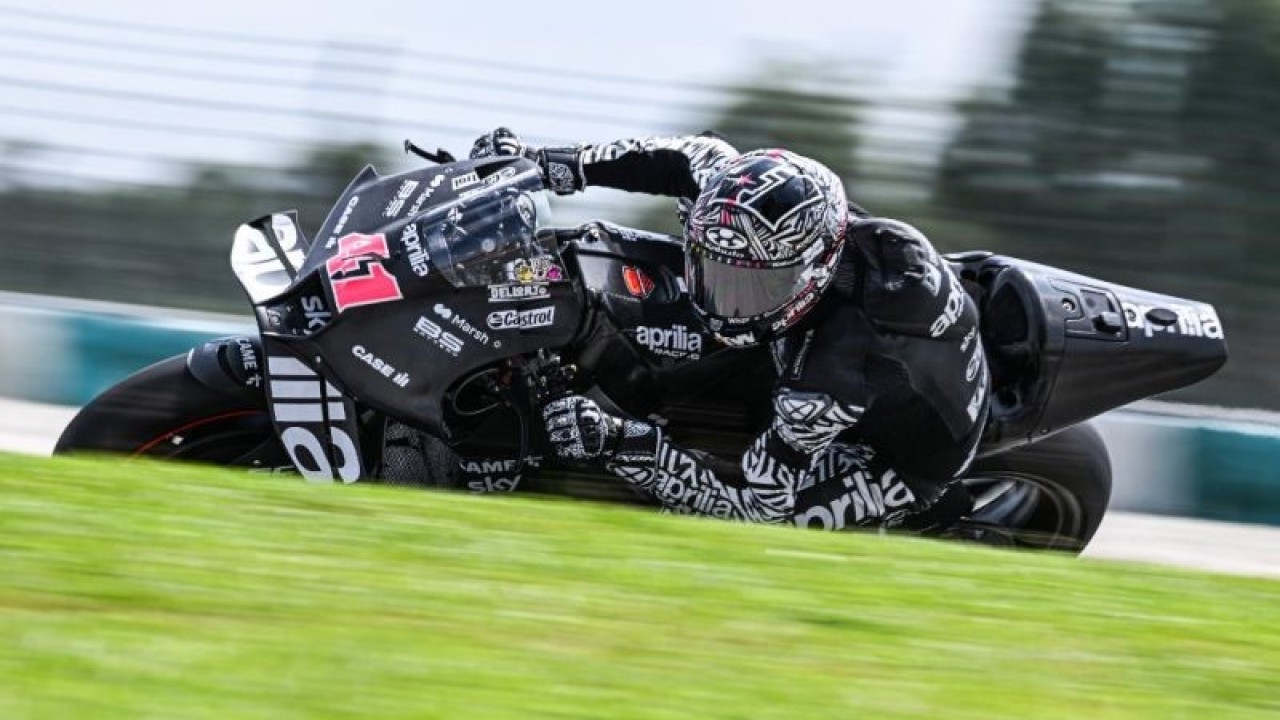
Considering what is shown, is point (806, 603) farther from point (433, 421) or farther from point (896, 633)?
Answer: point (433, 421)

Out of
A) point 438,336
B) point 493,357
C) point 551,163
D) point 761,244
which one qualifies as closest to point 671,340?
point 761,244

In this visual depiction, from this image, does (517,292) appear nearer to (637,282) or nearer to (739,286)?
(637,282)

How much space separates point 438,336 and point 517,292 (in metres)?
0.22

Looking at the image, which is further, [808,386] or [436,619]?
[808,386]

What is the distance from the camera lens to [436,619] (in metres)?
3.48

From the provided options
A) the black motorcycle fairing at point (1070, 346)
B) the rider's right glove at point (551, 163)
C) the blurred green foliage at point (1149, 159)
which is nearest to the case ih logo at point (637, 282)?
the rider's right glove at point (551, 163)

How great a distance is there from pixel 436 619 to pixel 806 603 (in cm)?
74

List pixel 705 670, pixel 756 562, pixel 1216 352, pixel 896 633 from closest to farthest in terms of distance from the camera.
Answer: pixel 705 670 < pixel 896 633 < pixel 756 562 < pixel 1216 352

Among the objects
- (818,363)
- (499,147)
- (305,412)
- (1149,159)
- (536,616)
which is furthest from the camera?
(1149,159)

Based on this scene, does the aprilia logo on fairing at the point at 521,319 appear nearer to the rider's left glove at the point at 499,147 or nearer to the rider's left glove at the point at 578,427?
the rider's left glove at the point at 578,427

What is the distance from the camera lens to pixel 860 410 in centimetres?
504

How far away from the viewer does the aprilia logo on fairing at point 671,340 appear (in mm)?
5082

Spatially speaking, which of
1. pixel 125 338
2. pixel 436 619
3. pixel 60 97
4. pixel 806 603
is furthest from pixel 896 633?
pixel 60 97

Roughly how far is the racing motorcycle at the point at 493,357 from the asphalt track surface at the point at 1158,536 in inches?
42.1
